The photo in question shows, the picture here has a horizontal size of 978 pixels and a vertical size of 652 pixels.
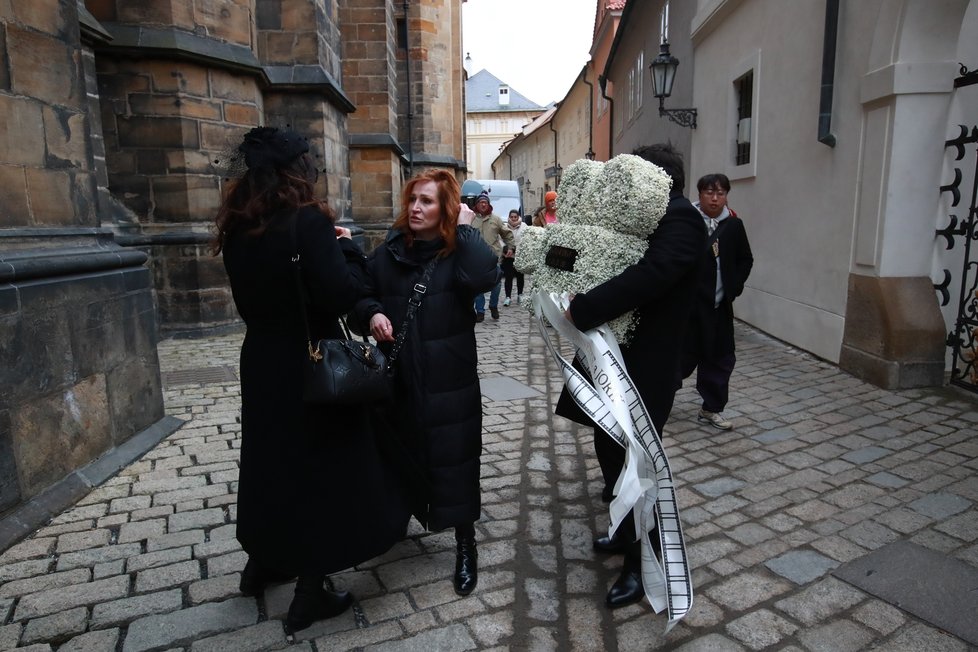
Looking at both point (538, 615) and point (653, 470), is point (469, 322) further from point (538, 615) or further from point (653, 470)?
point (538, 615)

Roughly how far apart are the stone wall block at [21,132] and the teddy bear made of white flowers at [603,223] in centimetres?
295

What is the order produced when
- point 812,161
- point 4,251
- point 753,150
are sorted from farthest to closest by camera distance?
point 753,150 → point 812,161 → point 4,251

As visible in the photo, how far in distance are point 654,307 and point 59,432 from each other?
3246 millimetres

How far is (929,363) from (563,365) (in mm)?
4390

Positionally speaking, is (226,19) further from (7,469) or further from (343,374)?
(343,374)

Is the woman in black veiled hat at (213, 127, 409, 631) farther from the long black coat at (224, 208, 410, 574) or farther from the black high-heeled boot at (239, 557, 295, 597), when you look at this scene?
the black high-heeled boot at (239, 557, 295, 597)

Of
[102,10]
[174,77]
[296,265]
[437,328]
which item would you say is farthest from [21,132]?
[102,10]

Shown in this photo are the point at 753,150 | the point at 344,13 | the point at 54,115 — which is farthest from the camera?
the point at 344,13

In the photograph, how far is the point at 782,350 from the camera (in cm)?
752

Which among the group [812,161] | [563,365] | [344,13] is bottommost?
[563,365]

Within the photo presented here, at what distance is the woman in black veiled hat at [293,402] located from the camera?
233cm

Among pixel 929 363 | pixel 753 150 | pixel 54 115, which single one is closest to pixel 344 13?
pixel 753 150

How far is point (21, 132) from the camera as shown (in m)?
3.72

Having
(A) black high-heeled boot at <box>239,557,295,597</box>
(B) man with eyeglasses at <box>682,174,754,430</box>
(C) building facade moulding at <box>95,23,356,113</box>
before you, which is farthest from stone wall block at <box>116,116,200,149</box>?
(A) black high-heeled boot at <box>239,557,295,597</box>
